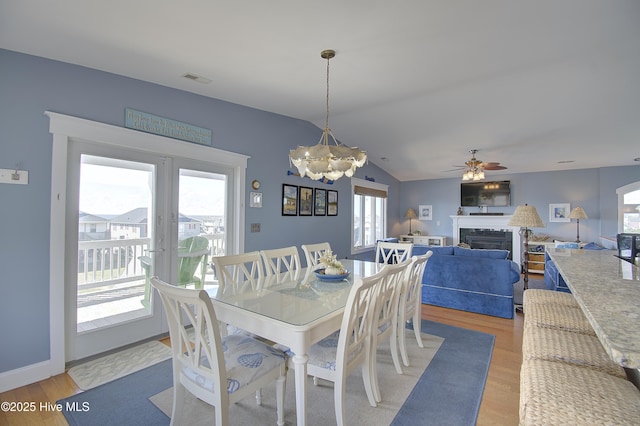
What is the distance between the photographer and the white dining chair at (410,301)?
256cm

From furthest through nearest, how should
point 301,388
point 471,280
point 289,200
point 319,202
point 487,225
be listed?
point 487,225 < point 319,202 < point 289,200 < point 471,280 < point 301,388

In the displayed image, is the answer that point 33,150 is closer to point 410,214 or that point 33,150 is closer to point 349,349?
point 349,349

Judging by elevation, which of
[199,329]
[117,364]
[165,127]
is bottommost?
[117,364]

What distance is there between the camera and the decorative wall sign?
112 inches

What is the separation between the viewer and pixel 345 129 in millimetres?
5039

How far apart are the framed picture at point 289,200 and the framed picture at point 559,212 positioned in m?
5.97

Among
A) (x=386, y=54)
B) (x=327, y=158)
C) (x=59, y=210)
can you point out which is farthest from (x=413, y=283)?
(x=59, y=210)

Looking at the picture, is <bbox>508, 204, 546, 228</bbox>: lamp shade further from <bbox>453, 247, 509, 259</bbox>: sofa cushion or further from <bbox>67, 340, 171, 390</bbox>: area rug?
<bbox>67, 340, 171, 390</bbox>: area rug

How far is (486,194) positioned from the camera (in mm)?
7199

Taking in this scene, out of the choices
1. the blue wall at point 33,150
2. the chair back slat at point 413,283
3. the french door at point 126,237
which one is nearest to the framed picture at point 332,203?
the french door at point 126,237

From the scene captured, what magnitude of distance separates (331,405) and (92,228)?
8.39ft

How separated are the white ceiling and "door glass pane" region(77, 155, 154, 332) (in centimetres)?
96

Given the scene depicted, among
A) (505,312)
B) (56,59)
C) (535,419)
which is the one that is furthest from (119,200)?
(505,312)

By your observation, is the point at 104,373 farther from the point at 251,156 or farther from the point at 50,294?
the point at 251,156
